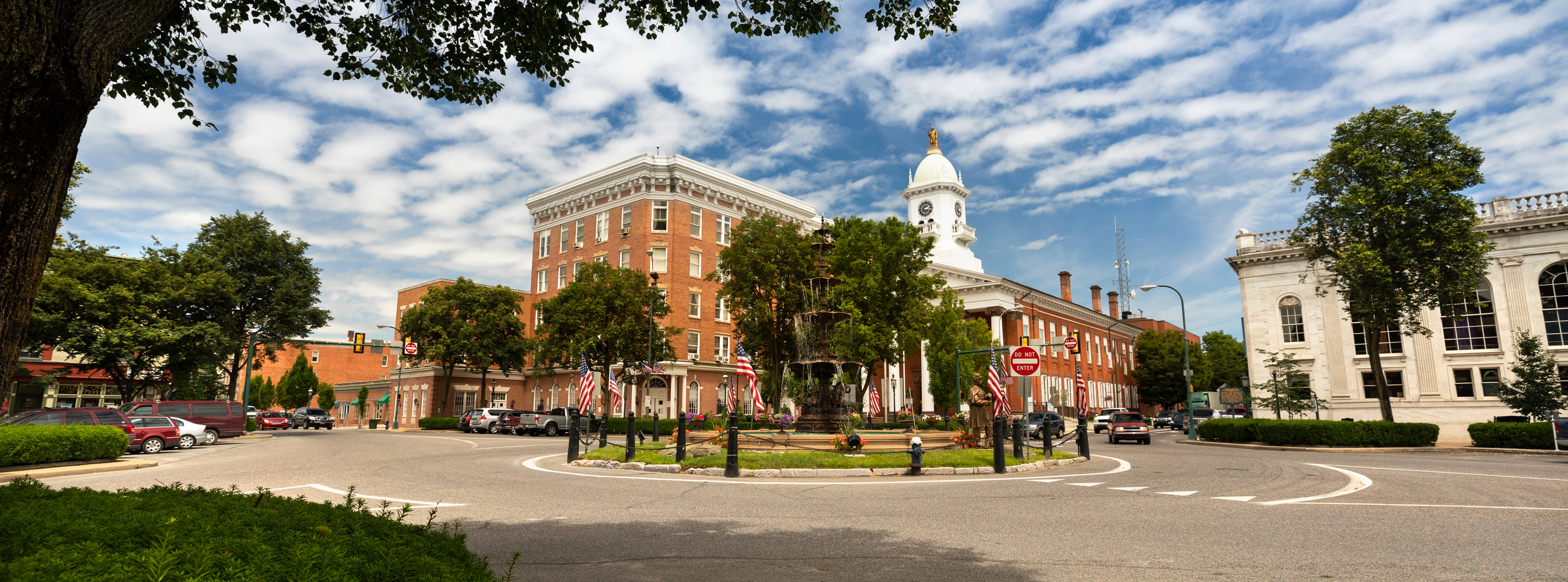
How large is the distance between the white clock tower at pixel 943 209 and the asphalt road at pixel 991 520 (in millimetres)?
50639

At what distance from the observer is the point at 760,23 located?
Result: 9266 millimetres

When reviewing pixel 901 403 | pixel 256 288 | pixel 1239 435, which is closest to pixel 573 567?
pixel 1239 435

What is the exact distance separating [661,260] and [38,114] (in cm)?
4841

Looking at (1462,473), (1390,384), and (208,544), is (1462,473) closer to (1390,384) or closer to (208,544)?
(208,544)

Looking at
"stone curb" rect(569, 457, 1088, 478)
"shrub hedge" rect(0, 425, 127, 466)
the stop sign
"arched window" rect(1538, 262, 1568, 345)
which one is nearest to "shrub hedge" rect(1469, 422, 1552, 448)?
"arched window" rect(1538, 262, 1568, 345)

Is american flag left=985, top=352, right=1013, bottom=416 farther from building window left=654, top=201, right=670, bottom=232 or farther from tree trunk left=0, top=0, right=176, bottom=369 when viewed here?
building window left=654, top=201, right=670, bottom=232

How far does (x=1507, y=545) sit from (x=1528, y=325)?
42.1 meters

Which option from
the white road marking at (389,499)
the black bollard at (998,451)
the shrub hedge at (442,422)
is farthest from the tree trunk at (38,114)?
the shrub hedge at (442,422)

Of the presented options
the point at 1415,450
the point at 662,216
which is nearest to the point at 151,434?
the point at 662,216

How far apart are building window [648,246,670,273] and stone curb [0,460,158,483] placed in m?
32.9

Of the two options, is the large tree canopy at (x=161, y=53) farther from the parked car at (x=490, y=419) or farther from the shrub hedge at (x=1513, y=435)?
the parked car at (x=490, y=419)

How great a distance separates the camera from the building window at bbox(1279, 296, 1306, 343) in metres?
43.8

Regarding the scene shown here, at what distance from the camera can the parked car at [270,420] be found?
163ft

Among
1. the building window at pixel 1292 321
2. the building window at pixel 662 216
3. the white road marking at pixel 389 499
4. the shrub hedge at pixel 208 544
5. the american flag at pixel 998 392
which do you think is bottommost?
the white road marking at pixel 389 499
